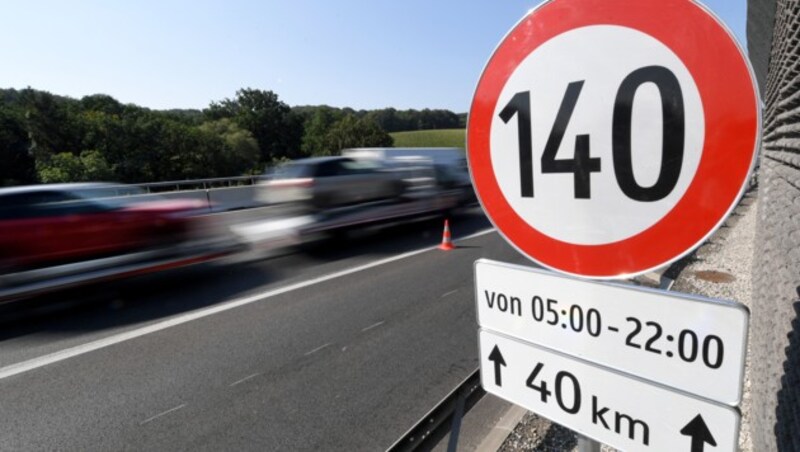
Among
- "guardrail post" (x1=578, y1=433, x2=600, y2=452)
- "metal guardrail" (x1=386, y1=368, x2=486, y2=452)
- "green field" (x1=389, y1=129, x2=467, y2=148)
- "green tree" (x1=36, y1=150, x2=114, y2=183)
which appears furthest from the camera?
"green field" (x1=389, y1=129, x2=467, y2=148)

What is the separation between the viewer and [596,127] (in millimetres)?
1039

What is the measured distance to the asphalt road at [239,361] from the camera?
337 cm

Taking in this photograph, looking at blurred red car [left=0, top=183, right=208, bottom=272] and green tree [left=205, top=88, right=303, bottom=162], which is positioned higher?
green tree [left=205, top=88, right=303, bottom=162]

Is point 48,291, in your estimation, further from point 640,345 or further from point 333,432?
point 640,345

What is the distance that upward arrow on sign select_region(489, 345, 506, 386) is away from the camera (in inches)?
52.7

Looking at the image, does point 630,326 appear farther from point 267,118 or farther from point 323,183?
point 267,118

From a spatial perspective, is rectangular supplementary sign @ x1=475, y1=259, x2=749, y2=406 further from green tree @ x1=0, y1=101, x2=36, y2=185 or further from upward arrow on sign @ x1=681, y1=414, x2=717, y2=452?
green tree @ x1=0, y1=101, x2=36, y2=185

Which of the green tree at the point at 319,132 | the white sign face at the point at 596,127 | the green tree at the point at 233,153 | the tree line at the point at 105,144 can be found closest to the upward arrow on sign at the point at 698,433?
the white sign face at the point at 596,127

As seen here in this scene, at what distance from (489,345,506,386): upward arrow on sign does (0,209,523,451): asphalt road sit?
7.25 ft

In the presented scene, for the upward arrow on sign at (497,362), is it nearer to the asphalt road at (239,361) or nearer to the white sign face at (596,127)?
the white sign face at (596,127)

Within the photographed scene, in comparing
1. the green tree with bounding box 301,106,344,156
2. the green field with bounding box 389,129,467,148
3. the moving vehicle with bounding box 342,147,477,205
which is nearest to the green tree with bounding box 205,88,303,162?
the green tree with bounding box 301,106,344,156

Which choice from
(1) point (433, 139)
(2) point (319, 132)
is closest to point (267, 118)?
(2) point (319, 132)

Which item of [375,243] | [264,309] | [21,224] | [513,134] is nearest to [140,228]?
[21,224]

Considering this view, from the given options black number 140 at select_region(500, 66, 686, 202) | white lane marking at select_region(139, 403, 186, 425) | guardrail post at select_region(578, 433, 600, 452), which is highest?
black number 140 at select_region(500, 66, 686, 202)
